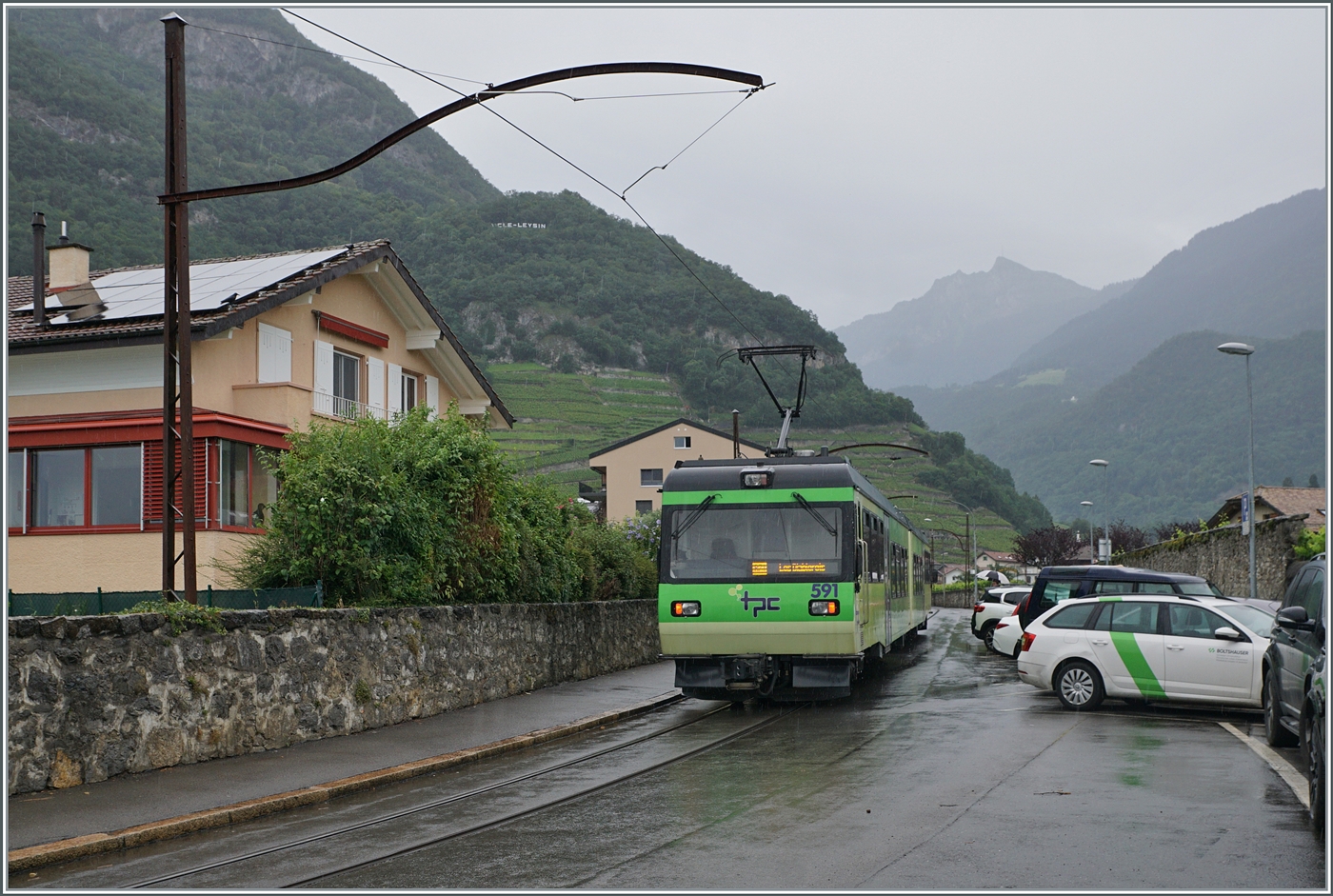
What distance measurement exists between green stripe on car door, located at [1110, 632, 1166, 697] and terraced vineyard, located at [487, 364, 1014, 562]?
77.0m

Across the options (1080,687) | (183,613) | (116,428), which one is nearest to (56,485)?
(116,428)

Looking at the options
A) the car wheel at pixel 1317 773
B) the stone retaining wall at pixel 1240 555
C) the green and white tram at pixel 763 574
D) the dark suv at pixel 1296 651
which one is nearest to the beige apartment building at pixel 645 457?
the stone retaining wall at pixel 1240 555

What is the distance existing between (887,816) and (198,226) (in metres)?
74.4

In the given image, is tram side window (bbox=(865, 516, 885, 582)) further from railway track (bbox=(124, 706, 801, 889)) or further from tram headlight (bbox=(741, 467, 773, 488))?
railway track (bbox=(124, 706, 801, 889))

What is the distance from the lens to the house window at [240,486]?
23562mm

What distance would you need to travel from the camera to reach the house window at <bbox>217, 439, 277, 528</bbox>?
2356 cm

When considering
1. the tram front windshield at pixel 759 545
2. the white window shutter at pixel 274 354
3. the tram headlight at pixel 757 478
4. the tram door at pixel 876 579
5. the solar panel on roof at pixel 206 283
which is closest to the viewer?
the tram front windshield at pixel 759 545

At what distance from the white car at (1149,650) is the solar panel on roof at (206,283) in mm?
16279

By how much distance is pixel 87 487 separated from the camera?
23.7 metres

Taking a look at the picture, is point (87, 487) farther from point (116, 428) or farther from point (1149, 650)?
point (1149, 650)

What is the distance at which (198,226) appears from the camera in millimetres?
75188

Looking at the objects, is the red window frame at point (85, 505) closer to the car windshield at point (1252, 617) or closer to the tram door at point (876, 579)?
the tram door at point (876, 579)

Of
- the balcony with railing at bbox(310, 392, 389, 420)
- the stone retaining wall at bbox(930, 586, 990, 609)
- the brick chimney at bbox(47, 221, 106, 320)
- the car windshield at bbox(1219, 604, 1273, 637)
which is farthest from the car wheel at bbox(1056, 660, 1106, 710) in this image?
the stone retaining wall at bbox(930, 586, 990, 609)

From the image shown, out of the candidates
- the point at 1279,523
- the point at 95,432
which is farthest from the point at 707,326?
the point at 95,432
